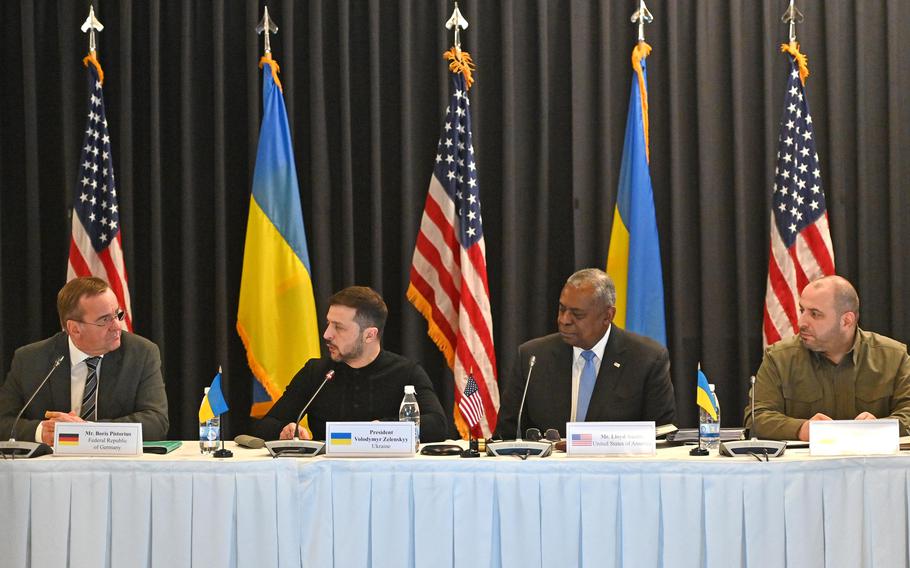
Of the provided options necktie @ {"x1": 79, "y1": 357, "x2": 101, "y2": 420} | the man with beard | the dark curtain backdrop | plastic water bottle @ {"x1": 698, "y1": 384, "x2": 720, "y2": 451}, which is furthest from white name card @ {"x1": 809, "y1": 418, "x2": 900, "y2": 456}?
necktie @ {"x1": 79, "y1": 357, "x2": 101, "y2": 420}

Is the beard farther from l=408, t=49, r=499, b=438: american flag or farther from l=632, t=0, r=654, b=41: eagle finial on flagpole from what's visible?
l=632, t=0, r=654, b=41: eagle finial on flagpole

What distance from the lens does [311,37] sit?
20.4 ft

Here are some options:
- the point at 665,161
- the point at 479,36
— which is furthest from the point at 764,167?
the point at 479,36

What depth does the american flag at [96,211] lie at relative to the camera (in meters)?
5.90

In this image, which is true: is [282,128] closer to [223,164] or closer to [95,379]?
[223,164]

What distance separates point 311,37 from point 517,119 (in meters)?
1.33

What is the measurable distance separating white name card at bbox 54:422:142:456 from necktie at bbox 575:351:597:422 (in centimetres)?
186

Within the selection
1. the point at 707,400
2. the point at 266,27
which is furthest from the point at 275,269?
the point at 707,400

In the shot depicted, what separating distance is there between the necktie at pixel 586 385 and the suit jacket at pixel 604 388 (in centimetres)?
3

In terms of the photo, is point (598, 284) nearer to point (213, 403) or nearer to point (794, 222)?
point (213, 403)

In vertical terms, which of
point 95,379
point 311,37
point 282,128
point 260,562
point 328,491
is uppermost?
point 311,37

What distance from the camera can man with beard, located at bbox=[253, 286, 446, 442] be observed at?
14.4 ft

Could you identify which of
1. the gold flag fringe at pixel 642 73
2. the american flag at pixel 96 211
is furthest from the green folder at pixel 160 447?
the gold flag fringe at pixel 642 73

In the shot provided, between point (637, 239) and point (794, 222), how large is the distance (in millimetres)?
866
